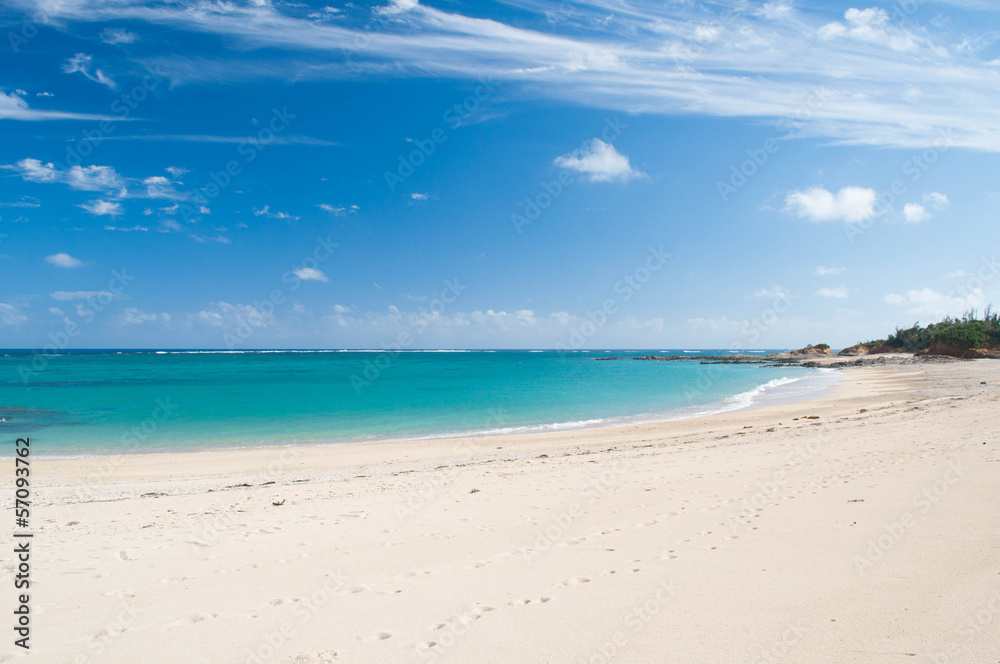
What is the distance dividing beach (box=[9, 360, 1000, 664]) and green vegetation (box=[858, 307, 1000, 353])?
2332 inches

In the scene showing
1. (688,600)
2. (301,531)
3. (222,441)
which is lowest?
(222,441)

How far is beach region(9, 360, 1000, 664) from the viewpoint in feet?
12.8

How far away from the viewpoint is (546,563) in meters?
5.59

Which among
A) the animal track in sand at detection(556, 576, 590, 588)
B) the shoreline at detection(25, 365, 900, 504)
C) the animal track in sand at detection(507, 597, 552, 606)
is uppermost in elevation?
the animal track in sand at detection(507, 597, 552, 606)

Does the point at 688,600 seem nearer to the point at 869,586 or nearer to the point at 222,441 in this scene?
the point at 869,586

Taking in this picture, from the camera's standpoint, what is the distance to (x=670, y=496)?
822cm

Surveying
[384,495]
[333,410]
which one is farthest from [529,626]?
[333,410]

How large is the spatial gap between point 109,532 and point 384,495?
4226 millimetres

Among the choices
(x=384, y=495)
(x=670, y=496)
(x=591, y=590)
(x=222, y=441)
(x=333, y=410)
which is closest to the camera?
(x=591, y=590)

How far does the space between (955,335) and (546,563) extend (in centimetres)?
7222
